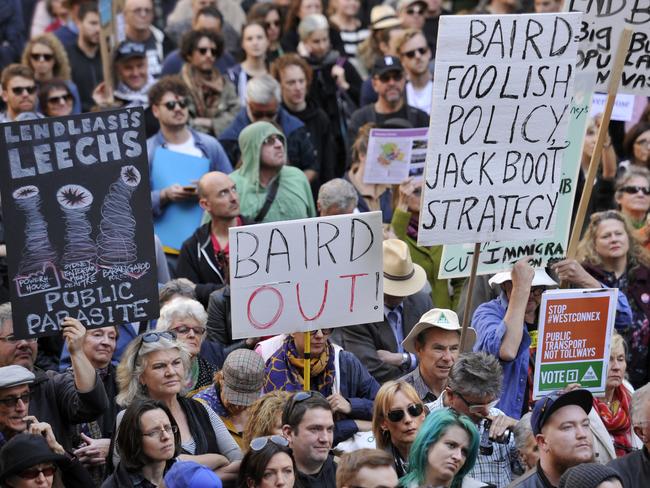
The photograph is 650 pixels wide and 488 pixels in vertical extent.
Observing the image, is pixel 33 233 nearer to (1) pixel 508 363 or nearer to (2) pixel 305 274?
(2) pixel 305 274

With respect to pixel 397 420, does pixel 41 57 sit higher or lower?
higher

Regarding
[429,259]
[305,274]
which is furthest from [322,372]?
[429,259]

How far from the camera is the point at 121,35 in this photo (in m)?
14.1

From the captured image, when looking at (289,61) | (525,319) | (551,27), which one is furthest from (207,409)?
(289,61)

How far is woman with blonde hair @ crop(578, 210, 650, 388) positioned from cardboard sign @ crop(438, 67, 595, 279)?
0.94m

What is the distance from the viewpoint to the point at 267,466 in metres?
7.05

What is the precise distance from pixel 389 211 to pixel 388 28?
12.5 feet

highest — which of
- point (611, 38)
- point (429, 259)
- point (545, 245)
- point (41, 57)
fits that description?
point (611, 38)

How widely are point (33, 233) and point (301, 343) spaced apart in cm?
175

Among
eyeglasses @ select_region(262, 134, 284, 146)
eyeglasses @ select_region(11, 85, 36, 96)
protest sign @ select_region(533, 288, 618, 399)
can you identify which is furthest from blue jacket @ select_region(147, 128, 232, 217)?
protest sign @ select_region(533, 288, 618, 399)

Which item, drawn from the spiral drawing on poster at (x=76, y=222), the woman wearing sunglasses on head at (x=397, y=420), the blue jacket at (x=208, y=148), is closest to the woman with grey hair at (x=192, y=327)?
the spiral drawing on poster at (x=76, y=222)

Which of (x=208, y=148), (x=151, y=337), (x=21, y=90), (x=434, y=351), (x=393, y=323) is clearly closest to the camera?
(x=151, y=337)

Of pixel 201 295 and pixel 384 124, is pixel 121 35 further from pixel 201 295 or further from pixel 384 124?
pixel 201 295

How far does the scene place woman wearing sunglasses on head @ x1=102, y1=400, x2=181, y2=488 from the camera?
7.23 meters
